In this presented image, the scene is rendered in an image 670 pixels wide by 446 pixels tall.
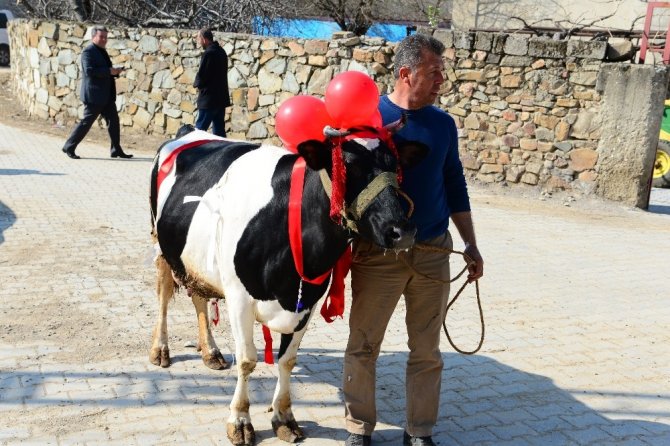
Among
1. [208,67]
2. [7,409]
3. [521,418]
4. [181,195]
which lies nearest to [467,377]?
[521,418]

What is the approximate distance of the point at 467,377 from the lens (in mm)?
5000

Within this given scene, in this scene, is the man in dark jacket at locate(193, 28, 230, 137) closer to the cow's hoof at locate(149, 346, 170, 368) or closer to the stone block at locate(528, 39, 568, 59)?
the stone block at locate(528, 39, 568, 59)

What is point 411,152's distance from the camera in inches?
138

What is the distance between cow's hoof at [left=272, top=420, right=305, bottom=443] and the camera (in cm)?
405

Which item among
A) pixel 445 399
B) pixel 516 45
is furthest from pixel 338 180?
pixel 516 45

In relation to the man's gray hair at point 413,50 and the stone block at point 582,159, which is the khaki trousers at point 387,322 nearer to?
the man's gray hair at point 413,50

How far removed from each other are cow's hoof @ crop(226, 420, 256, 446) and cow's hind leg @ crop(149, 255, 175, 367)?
1.09 meters

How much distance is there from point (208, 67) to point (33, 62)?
243 inches

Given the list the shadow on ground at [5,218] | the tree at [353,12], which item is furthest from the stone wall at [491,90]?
the tree at [353,12]

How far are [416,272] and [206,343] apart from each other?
1.79 meters

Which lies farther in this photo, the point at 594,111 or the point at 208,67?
the point at 208,67

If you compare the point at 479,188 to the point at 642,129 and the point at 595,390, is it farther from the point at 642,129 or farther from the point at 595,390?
the point at 595,390

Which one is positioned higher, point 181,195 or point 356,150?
point 356,150

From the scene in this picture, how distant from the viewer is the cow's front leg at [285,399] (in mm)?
4082
